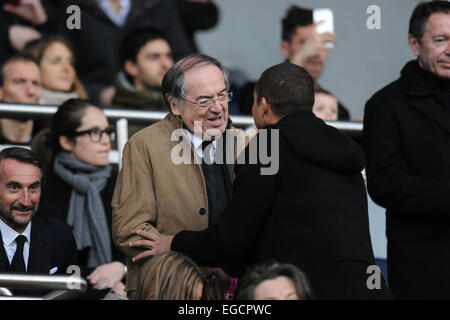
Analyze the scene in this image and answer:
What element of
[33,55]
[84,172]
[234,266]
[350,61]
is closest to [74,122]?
[84,172]

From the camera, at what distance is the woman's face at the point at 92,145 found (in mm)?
6230

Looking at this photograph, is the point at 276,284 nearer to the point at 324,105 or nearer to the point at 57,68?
the point at 324,105

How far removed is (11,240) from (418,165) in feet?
5.86

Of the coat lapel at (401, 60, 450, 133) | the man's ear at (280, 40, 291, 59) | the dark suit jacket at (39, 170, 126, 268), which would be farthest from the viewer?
the man's ear at (280, 40, 291, 59)

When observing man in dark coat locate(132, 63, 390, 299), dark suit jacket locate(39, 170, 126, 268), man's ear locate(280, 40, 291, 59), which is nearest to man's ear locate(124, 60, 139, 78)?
man's ear locate(280, 40, 291, 59)

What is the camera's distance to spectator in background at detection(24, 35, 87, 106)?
23.5ft

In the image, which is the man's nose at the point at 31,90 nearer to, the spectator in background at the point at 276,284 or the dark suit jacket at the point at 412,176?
the dark suit jacket at the point at 412,176

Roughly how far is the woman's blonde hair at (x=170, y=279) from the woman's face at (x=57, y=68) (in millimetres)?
3430

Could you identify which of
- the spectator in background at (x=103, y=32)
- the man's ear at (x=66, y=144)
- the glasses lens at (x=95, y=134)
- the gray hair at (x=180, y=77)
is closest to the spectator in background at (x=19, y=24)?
the spectator in background at (x=103, y=32)

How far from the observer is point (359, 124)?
632cm

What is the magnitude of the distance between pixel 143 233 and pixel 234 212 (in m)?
0.50

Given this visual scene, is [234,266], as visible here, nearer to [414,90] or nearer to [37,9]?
[414,90]

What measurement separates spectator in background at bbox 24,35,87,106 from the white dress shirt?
2.23 meters

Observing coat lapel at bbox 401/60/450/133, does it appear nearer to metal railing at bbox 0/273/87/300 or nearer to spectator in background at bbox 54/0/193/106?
metal railing at bbox 0/273/87/300
